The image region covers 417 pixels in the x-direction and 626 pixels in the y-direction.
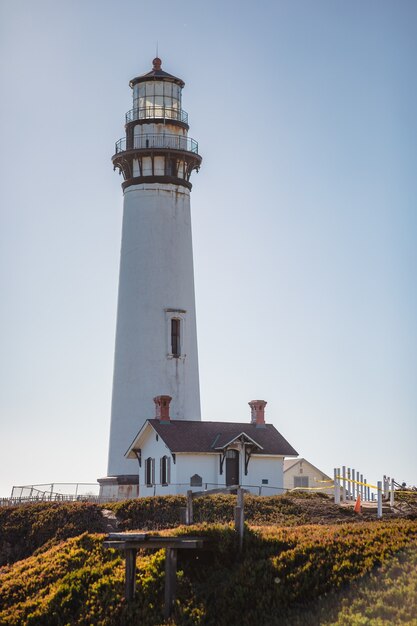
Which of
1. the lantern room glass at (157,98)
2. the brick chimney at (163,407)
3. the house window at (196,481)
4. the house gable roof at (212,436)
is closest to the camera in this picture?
the house window at (196,481)

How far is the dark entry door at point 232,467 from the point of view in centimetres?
4569

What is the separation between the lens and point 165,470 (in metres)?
45.7

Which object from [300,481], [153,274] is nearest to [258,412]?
[153,274]

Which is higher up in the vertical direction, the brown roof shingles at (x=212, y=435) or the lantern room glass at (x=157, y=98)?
the lantern room glass at (x=157, y=98)

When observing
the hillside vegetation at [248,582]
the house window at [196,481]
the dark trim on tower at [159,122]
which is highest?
the dark trim on tower at [159,122]

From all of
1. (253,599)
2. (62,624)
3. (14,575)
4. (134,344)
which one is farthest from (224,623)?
(134,344)

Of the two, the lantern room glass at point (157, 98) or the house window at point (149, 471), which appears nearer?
the house window at point (149, 471)

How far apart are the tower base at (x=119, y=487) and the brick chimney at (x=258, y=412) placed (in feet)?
18.2

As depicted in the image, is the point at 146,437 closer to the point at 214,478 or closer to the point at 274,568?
the point at 214,478

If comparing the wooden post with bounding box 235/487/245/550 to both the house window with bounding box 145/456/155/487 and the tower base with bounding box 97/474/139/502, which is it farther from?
the tower base with bounding box 97/474/139/502

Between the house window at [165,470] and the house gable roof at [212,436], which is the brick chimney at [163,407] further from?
the house window at [165,470]

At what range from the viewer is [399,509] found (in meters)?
37.8

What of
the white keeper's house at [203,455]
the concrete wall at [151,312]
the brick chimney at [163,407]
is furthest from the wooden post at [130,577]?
the concrete wall at [151,312]

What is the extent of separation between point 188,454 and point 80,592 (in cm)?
1770
